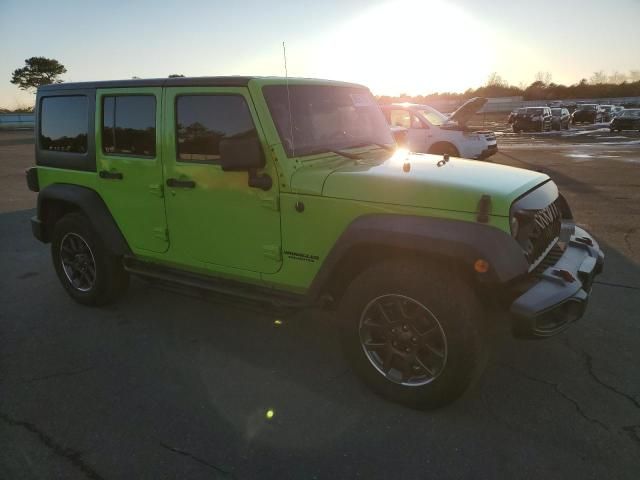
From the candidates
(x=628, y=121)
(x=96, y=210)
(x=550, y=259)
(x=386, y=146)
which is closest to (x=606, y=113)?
(x=628, y=121)

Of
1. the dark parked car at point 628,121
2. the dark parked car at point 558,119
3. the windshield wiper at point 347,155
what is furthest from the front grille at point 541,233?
the dark parked car at point 558,119

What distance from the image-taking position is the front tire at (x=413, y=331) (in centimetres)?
265

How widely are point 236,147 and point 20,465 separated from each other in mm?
2145

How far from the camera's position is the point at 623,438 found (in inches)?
103

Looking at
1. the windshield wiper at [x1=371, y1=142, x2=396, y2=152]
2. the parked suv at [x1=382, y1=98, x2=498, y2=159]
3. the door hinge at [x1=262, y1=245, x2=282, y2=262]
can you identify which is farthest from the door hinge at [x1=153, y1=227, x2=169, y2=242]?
the parked suv at [x1=382, y1=98, x2=498, y2=159]

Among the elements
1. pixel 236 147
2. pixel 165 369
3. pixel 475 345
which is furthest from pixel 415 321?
pixel 165 369

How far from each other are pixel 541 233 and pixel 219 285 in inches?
90.4

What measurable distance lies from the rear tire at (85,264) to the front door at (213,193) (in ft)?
3.22

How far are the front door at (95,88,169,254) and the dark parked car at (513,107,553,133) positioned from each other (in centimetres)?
3169

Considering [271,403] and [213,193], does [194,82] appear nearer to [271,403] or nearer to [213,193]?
[213,193]

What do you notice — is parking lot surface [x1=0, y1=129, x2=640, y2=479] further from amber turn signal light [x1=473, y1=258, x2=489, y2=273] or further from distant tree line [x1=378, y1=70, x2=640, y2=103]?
distant tree line [x1=378, y1=70, x2=640, y2=103]

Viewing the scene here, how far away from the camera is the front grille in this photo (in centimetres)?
277

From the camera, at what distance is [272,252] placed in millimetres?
3246

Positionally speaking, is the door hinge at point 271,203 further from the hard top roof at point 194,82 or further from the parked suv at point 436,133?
the parked suv at point 436,133
